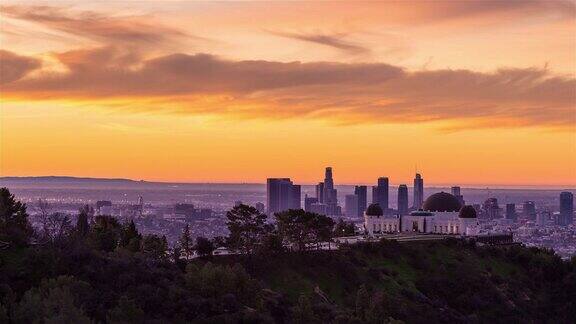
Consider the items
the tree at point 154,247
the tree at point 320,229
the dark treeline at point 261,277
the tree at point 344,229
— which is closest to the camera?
the dark treeline at point 261,277

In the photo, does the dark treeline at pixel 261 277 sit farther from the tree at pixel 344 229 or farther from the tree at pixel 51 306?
the tree at pixel 344 229

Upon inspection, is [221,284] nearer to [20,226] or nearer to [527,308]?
[20,226]

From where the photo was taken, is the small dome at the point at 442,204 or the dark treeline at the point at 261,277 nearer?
the dark treeline at the point at 261,277

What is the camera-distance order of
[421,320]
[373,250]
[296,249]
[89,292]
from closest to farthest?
[89,292], [421,320], [296,249], [373,250]

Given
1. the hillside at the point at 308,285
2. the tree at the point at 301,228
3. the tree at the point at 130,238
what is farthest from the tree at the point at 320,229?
the tree at the point at 130,238

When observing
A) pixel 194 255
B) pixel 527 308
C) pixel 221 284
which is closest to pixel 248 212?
pixel 194 255

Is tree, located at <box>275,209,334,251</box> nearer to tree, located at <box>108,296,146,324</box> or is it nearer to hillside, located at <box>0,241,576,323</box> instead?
hillside, located at <box>0,241,576,323</box>
